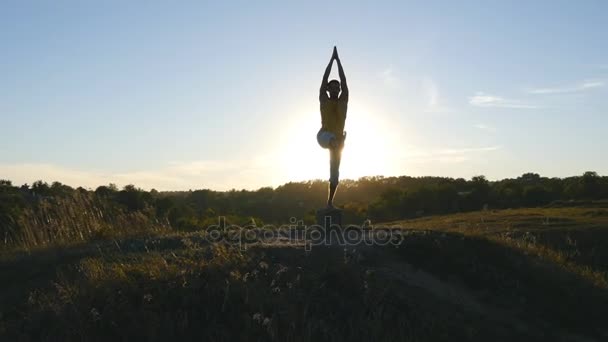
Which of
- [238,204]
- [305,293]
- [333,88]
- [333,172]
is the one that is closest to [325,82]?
[333,88]

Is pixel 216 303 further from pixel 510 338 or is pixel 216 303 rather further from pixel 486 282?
pixel 486 282

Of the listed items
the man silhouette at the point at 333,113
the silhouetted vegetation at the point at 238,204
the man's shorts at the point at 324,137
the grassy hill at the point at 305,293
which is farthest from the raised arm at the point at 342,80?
the silhouetted vegetation at the point at 238,204

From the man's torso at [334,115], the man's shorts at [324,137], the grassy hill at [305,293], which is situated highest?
the man's torso at [334,115]

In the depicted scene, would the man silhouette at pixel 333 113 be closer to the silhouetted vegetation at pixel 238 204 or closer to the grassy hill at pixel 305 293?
the grassy hill at pixel 305 293

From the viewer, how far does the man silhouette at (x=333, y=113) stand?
11.5 meters

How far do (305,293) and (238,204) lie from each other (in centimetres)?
4717

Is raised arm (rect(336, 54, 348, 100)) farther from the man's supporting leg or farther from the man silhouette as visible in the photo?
the man's supporting leg

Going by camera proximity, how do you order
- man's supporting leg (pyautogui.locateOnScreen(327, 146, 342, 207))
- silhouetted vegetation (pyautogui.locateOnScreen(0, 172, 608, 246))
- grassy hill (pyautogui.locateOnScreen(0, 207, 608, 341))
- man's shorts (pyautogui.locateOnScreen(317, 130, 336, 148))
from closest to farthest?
1. grassy hill (pyautogui.locateOnScreen(0, 207, 608, 341))
2. man's shorts (pyautogui.locateOnScreen(317, 130, 336, 148))
3. man's supporting leg (pyautogui.locateOnScreen(327, 146, 342, 207))
4. silhouetted vegetation (pyautogui.locateOnScreen(0, 172, 608, 246))

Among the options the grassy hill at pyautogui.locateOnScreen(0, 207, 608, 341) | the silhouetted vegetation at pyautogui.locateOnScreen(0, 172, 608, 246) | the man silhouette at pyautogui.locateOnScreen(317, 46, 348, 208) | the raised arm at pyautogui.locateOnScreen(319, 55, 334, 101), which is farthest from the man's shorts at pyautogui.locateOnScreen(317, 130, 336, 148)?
the silhouetted vegetation at pyautogui.locateOnScreen(0, 172, 608, 246)

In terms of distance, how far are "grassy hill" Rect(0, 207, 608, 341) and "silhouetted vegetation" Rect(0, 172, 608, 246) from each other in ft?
8.84

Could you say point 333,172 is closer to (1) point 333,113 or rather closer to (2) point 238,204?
(1) point 333,113

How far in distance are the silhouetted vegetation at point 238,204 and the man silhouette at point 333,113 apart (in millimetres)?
4025

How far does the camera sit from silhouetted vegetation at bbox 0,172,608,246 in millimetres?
14000

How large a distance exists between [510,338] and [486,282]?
1706 millimetres
